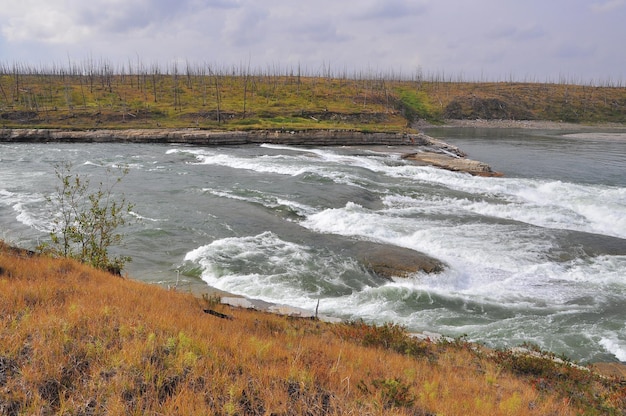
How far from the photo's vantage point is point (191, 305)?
28.9 feet

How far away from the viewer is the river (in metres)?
12.2

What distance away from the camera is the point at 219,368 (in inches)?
199

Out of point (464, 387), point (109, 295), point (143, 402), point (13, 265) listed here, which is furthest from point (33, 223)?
point (464, 387)

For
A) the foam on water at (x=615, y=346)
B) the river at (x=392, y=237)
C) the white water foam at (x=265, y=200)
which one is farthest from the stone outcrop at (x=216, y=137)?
the foam on water at (x=615, y=346)

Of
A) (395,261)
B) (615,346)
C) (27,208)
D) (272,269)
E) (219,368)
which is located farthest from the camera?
(27,208)

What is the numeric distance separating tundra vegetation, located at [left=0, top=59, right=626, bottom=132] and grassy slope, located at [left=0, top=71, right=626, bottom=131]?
189 mm

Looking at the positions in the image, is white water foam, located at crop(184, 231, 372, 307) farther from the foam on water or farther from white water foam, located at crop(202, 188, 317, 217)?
the foam on water

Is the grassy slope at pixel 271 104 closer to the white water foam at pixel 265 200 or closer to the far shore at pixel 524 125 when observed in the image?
the far shore at pixel 524 125

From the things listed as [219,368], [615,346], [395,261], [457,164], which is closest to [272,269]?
[395,261]

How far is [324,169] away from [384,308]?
23074 millimetres

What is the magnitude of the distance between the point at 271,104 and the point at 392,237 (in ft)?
237

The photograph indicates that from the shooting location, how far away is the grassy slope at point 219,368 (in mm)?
4508

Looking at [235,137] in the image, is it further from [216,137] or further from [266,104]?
[266,104]

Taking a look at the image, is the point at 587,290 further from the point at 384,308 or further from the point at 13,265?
the point at 13,265
